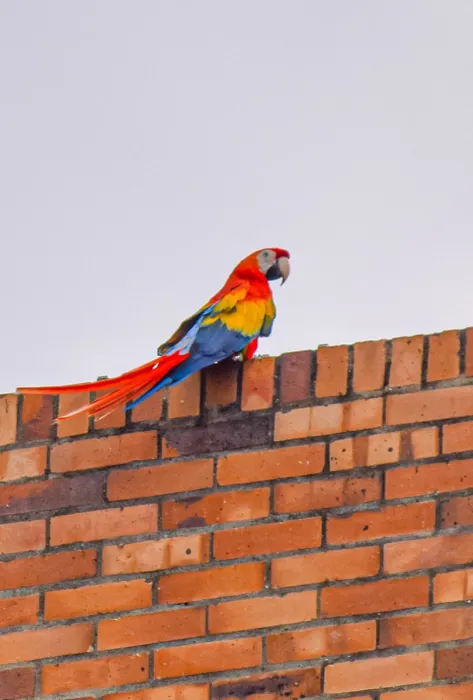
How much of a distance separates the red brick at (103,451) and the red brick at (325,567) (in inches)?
18.3

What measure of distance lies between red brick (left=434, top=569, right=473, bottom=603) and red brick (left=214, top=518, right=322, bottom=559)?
321 millimetres

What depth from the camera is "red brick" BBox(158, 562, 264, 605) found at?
4164 mm

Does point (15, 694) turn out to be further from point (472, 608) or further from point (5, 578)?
point (472, 608)

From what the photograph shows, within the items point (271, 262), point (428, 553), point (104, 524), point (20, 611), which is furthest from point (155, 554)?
point (271, 262)

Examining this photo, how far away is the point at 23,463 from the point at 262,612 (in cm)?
78

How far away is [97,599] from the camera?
167 inches

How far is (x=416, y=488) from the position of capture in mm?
4148

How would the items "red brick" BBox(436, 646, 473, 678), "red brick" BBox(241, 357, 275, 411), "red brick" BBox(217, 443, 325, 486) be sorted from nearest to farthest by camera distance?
"red brick" BBox(436, 646, 473, 678)
"red brick" BBox(217, 443, 325, 486)
"red brick" BBox(241, 357, 275, 411)

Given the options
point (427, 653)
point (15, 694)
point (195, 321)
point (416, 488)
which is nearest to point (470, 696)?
point (427, 653)

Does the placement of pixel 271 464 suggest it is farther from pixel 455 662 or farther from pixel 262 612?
pixel 455 662

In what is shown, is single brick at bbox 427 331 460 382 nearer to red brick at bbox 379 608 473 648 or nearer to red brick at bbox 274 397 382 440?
red brick at bbox 274 397 382 440

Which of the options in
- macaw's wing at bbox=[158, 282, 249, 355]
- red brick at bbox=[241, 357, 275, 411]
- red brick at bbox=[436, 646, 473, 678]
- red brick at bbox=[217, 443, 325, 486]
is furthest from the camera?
macaw's wing at bbox=[158, 282, 249, 355]

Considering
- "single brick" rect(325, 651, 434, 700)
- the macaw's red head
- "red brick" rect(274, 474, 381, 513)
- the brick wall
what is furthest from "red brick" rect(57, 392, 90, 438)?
the macaw's red head

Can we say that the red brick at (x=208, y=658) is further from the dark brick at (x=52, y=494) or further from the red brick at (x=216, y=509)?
the dark brick at (x=52, y=494)
